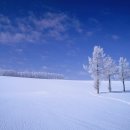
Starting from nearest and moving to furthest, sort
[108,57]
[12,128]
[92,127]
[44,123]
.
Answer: [12,128], [92,127], [44,123], [108,57]

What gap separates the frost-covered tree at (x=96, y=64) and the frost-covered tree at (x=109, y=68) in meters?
1.56

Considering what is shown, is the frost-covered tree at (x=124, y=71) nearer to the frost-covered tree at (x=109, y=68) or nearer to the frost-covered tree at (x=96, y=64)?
the frost-covered tree at (x=109, y=68)

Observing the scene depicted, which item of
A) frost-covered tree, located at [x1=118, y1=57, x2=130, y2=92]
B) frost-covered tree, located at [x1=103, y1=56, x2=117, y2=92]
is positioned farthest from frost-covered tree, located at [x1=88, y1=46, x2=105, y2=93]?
frost-covered tree, located at [x1=118, y1=57, x2=130, y2=92]

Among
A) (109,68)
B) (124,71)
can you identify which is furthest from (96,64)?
(124,71)

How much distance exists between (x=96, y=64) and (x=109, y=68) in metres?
7.05

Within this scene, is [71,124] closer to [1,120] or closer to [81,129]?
[81,129]

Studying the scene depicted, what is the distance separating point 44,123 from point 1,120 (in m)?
3.10

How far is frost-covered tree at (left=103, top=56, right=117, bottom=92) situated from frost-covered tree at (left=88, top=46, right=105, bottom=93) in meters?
1.56

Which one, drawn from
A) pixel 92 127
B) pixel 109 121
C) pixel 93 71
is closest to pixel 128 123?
pixel 109 121

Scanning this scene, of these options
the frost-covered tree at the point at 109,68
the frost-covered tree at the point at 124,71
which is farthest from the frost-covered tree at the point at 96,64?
the frost-covered tree at the point at 124,71

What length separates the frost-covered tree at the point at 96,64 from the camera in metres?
45.8

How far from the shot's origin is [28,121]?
1478cm

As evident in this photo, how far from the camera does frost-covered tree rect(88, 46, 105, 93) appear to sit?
45812 millimetres

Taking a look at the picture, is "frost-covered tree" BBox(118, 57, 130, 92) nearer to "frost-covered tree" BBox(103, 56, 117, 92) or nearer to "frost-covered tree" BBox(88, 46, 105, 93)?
"frost-covered tree" BBox(103, 56, 117, 92)
